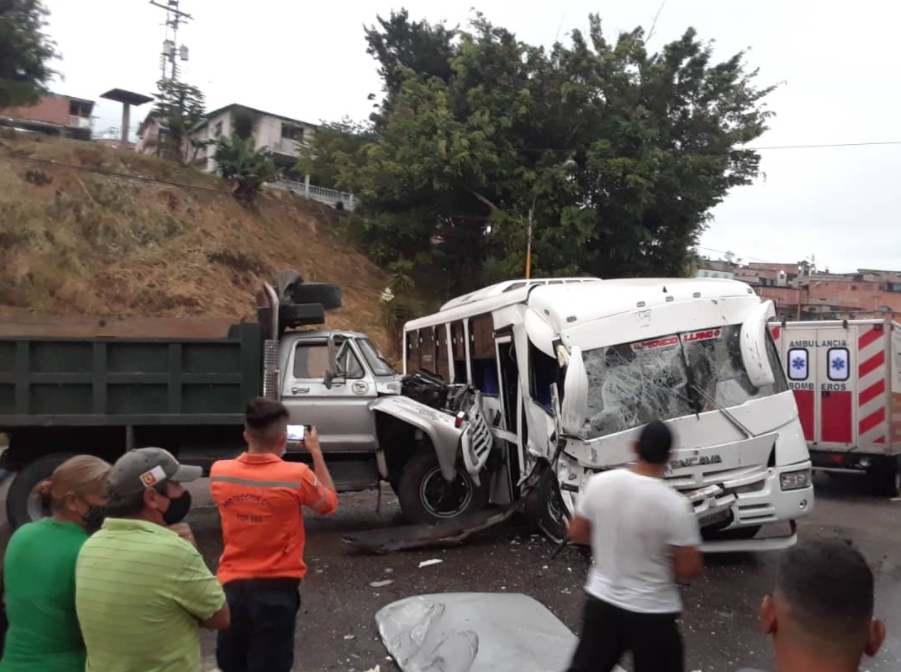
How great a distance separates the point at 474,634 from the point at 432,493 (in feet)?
10.3

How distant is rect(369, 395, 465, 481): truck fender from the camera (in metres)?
7.77

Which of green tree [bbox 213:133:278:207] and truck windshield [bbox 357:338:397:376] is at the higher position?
green tree [bbox 213:133:278:207]

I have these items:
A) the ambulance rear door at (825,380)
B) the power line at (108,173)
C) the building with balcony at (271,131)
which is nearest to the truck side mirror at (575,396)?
the ambulance rear door at (825,380)

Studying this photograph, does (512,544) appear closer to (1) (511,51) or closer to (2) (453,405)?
(2) (453,405)

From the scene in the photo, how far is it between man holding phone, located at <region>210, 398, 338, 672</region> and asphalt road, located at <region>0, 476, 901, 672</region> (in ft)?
5.81

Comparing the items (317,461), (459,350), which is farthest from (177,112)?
(317,461)

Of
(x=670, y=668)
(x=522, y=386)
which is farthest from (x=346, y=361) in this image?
(x=670, y=668)

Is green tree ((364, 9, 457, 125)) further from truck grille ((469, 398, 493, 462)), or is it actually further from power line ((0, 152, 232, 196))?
truck grille ((469, 398, 493, 462))

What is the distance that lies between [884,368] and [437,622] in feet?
25.6

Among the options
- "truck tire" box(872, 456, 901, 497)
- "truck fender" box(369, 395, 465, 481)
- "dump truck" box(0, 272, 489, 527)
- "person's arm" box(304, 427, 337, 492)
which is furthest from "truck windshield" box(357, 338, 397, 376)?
"truck tire" box(872, 456, 901, 497)

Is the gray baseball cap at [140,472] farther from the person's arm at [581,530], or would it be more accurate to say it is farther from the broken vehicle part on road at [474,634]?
the broken vehicle part on road at [474,634]

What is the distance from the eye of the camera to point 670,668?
10.5 ft

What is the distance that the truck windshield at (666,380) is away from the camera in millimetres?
6695

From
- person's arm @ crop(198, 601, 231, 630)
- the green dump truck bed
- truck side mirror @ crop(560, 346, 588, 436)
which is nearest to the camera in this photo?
person's arm @ crop(198, 601, 231, 630)
